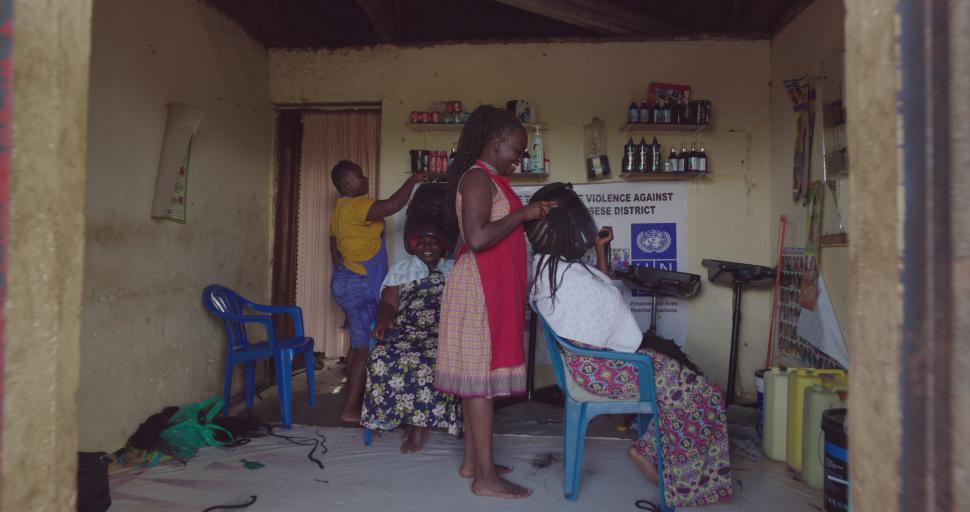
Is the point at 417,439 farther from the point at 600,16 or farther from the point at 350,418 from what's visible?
the point at 600,16

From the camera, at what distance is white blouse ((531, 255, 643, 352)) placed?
2.16 m

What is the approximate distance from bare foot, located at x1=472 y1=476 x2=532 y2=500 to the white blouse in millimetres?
665

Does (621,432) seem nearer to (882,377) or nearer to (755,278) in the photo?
(755,278)

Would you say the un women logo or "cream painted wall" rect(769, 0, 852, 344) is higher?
"cream painted wall" rect(769, 0, 852, 344)

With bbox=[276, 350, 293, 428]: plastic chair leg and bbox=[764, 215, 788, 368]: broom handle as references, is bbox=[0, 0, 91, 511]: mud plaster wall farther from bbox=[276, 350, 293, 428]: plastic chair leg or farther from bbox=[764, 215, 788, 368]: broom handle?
bbox=[764, 215, 788, 368]: broom handle

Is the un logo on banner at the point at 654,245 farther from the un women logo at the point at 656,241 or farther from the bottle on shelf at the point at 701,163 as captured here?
the bottle on shelf at the point at 701,163

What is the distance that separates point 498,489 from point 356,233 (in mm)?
1861

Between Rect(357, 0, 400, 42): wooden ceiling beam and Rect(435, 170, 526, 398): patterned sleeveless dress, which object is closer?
Rect(435, 170, 526, 398): patterned sleeveless dress

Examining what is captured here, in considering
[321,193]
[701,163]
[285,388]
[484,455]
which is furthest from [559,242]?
[321,193]

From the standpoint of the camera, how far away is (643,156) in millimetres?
3951

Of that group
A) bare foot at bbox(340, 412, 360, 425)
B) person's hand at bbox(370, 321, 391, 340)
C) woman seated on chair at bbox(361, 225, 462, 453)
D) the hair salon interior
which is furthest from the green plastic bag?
person's hand at bbox(370, 321, 391, 340)

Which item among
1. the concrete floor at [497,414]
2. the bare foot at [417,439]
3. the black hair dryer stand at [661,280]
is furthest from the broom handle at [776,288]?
the bare foot at [417,439]

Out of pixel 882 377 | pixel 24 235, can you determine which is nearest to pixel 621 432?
pixel 882 377

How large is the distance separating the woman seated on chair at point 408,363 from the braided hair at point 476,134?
Result: 0.85 meters
